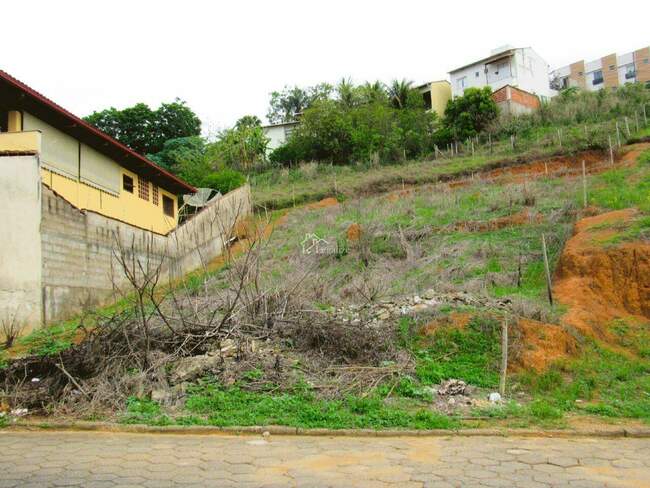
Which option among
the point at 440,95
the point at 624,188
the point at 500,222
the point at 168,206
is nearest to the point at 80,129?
the point at 168,206

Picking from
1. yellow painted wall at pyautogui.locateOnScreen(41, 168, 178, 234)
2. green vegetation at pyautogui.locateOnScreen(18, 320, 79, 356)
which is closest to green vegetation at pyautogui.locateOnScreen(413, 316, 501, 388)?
green vegetation at pyautogui.locateOnScreen(18, 320, 79, 356)

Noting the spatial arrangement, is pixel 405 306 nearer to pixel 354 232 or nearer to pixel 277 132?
pixel 354 232

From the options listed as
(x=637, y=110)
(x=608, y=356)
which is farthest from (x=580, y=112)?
(x=608, y=356)

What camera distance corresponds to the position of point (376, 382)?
8648mm

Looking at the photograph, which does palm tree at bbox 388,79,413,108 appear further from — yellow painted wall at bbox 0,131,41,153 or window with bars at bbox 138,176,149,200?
yellow painted wall at bbox 0,131,41,153

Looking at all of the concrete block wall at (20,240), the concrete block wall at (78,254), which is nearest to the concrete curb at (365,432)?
the concrete block wall at (78,254)

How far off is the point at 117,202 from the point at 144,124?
25470 mm

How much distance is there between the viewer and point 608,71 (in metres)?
63.8

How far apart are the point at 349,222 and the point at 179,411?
15081 mm

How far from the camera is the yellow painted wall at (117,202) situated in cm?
1677

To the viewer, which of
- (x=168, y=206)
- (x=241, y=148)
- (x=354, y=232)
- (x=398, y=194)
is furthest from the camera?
(x=241, y=148)

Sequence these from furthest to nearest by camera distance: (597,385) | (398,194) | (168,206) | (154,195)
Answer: (398,194), (168,206), (154,195), (597,385)

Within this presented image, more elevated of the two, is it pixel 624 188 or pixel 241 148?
pixel 241 148

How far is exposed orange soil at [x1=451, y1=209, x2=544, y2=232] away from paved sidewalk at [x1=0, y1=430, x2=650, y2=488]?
12.9 m
